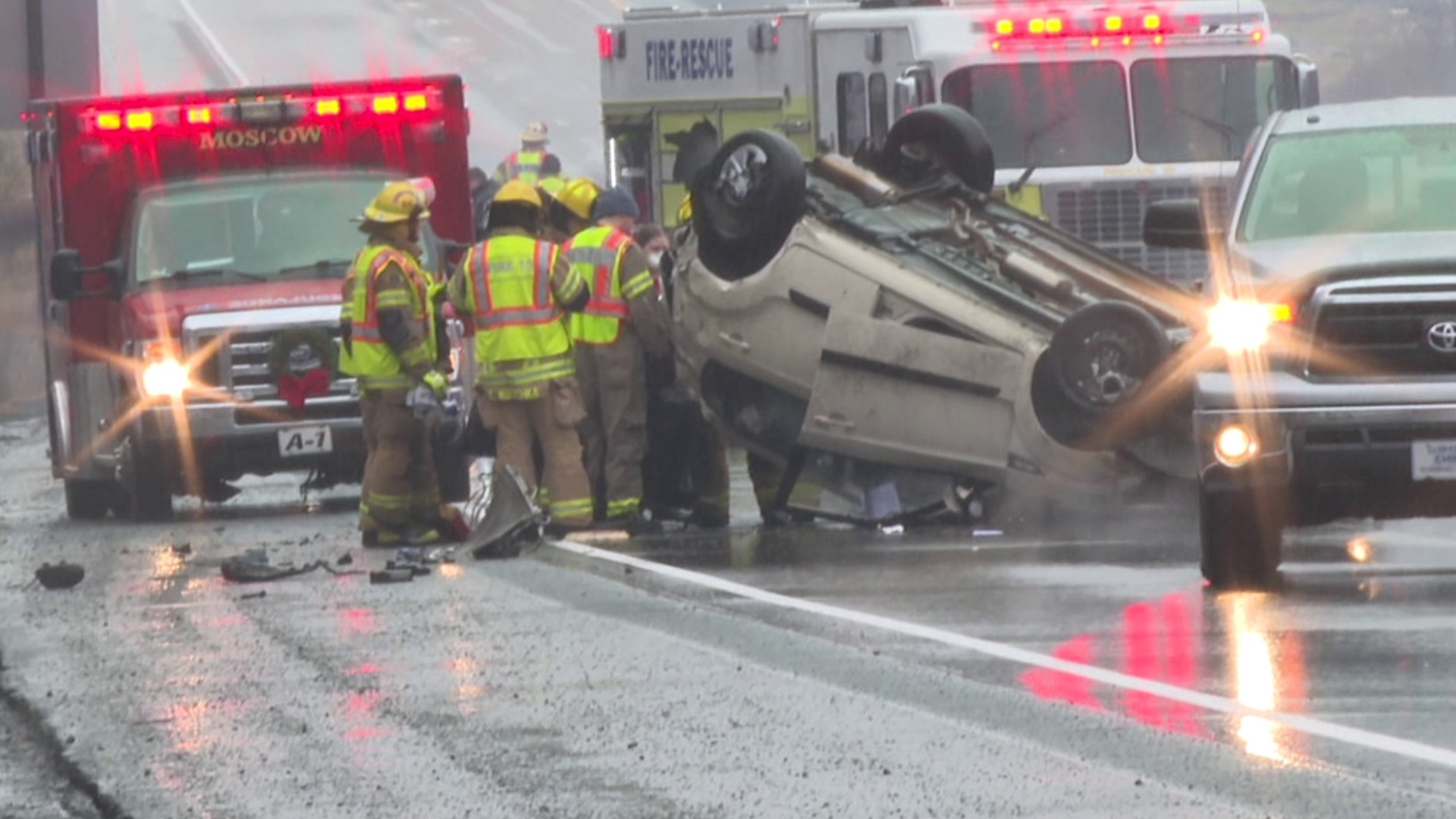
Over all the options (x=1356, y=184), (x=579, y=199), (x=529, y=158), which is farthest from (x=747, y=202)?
(x=529, y=158)

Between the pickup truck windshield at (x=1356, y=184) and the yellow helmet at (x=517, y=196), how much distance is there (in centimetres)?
379

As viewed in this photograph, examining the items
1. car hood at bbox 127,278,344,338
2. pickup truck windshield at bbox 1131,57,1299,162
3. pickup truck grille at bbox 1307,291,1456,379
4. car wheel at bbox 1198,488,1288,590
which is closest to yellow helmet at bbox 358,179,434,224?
car hood at bbox 127,278,344,338

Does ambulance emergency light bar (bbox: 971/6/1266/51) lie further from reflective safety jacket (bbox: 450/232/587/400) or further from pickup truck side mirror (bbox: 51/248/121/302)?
reflective safety jacket (bbox: 450/232/587/400)

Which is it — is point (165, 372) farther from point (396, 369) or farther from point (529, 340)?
point (529, 340)

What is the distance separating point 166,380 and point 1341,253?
783 centimetres

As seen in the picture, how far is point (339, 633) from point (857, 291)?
4015 mm

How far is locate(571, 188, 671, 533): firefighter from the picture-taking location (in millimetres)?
15195

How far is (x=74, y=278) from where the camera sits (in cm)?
1772

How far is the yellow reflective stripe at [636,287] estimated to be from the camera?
50.1 ft

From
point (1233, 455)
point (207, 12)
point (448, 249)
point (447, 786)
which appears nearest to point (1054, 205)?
point (448, 249)

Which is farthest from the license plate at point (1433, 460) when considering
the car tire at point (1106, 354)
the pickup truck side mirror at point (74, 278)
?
the pickup truck side mirror at point (74, 278)

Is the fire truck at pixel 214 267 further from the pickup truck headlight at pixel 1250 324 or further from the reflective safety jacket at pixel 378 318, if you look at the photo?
the pickup truck headlight at pixel 1250 324

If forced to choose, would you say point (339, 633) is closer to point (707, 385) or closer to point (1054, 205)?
point (707, 385)

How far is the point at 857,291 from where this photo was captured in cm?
1456
